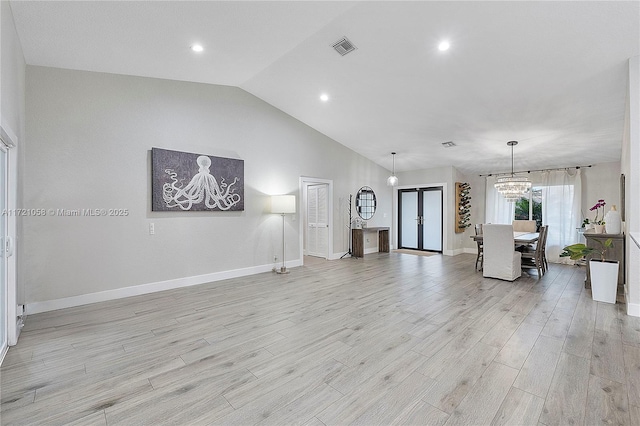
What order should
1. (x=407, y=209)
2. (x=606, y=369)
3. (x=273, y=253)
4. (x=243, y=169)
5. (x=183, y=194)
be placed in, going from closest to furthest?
(x=606, y=369) → (x=183, y=194) → (x=243, y=169) → (x=273, y=253) → (x=407, y=209)

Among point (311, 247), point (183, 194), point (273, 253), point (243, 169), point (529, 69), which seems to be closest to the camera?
point (529, 69)

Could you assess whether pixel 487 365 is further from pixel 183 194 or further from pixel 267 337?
pixel 183 194

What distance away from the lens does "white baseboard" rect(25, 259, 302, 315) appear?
342 cm

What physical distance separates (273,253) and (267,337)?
9.70 ft

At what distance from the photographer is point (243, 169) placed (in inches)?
201

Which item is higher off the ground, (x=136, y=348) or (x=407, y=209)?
(x=407, y=209)

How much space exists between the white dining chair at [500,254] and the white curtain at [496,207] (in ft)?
9.96

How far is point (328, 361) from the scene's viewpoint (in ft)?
7.39

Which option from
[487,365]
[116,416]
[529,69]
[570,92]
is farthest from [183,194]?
[570,92]

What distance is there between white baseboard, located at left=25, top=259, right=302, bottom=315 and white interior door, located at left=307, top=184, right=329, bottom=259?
201cm

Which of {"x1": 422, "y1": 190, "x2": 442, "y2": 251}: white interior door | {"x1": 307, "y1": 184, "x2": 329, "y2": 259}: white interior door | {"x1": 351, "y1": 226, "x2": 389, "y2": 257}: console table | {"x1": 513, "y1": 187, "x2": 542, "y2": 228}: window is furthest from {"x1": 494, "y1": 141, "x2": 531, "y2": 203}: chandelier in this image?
{"x1": 307, "y1": 184, "x2": 329, "y2": 259}: white interior door

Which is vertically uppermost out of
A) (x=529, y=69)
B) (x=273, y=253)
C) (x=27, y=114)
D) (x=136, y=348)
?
(x=529, y=69)

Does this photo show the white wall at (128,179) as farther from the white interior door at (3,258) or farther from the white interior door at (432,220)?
the white interior door at (432,220)

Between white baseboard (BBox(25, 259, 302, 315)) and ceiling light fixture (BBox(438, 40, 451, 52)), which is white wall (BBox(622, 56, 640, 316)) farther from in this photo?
white baseboard (BBox(25, 259, 302, 315))
